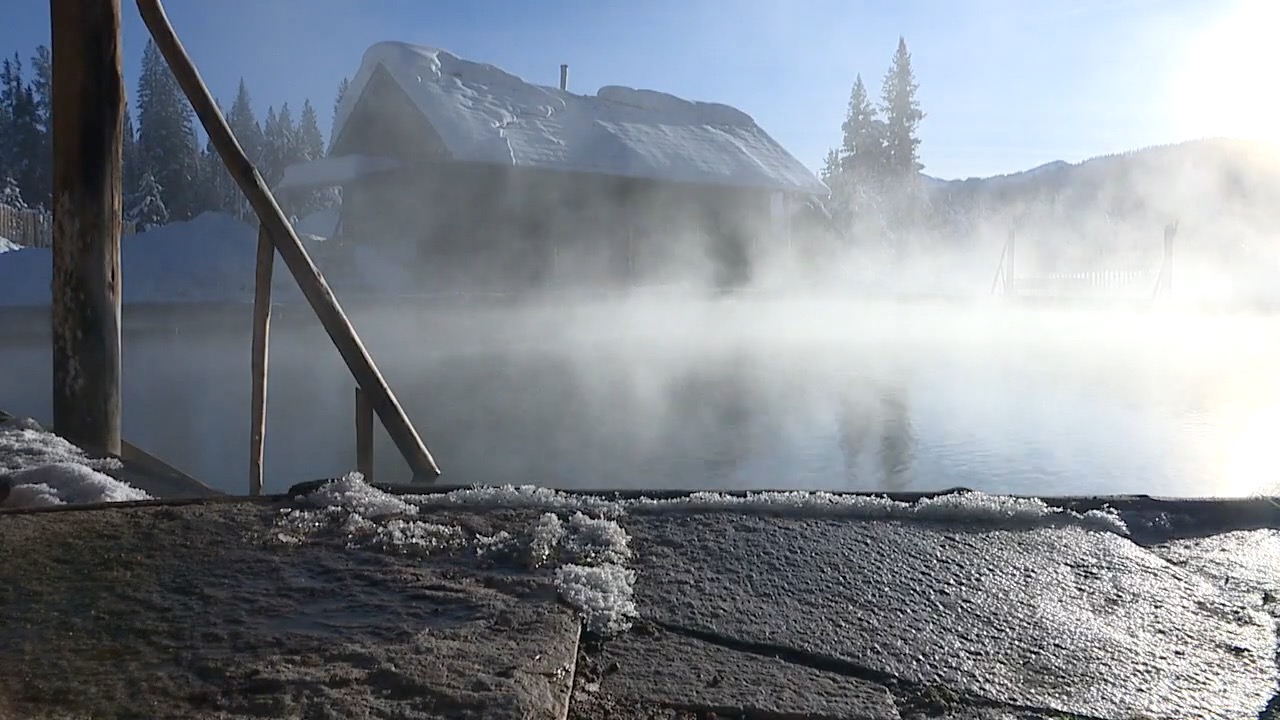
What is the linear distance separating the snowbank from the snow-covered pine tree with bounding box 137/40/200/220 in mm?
A: 28737

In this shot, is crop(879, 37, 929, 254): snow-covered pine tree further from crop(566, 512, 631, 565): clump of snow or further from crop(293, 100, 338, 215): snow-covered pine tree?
crop(566, 512, 631, 565): clump of snow

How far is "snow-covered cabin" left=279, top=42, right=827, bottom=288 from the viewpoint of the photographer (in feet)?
62.5

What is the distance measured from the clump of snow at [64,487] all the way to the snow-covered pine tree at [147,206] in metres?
43.7

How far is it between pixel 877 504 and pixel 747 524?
44 centimetres

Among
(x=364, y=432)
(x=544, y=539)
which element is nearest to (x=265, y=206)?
(x=364, y=432)

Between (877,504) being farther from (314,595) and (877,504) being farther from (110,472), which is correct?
(110,472)

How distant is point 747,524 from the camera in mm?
2656

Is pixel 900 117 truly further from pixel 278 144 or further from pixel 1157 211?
pixel 278 144

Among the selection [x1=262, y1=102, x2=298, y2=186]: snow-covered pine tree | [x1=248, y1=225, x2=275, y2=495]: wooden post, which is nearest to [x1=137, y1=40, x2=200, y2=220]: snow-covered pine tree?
[x1=262, y1=102, x2=298, y2=186]: snow-covered pine tree

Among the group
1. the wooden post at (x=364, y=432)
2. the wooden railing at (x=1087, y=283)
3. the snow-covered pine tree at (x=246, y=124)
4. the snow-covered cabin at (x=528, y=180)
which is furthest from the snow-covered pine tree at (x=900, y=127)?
the wooden post at (x=364, y=432)

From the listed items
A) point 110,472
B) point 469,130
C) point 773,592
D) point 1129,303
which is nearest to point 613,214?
point 469,130

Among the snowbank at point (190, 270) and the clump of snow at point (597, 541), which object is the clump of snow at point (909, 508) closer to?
the clump of snow at point (597, 541)

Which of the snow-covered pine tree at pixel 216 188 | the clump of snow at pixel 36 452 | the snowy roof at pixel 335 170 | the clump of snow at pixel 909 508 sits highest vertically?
the snow-covered pine tree at pixel 216 188

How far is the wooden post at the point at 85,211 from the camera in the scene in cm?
401
